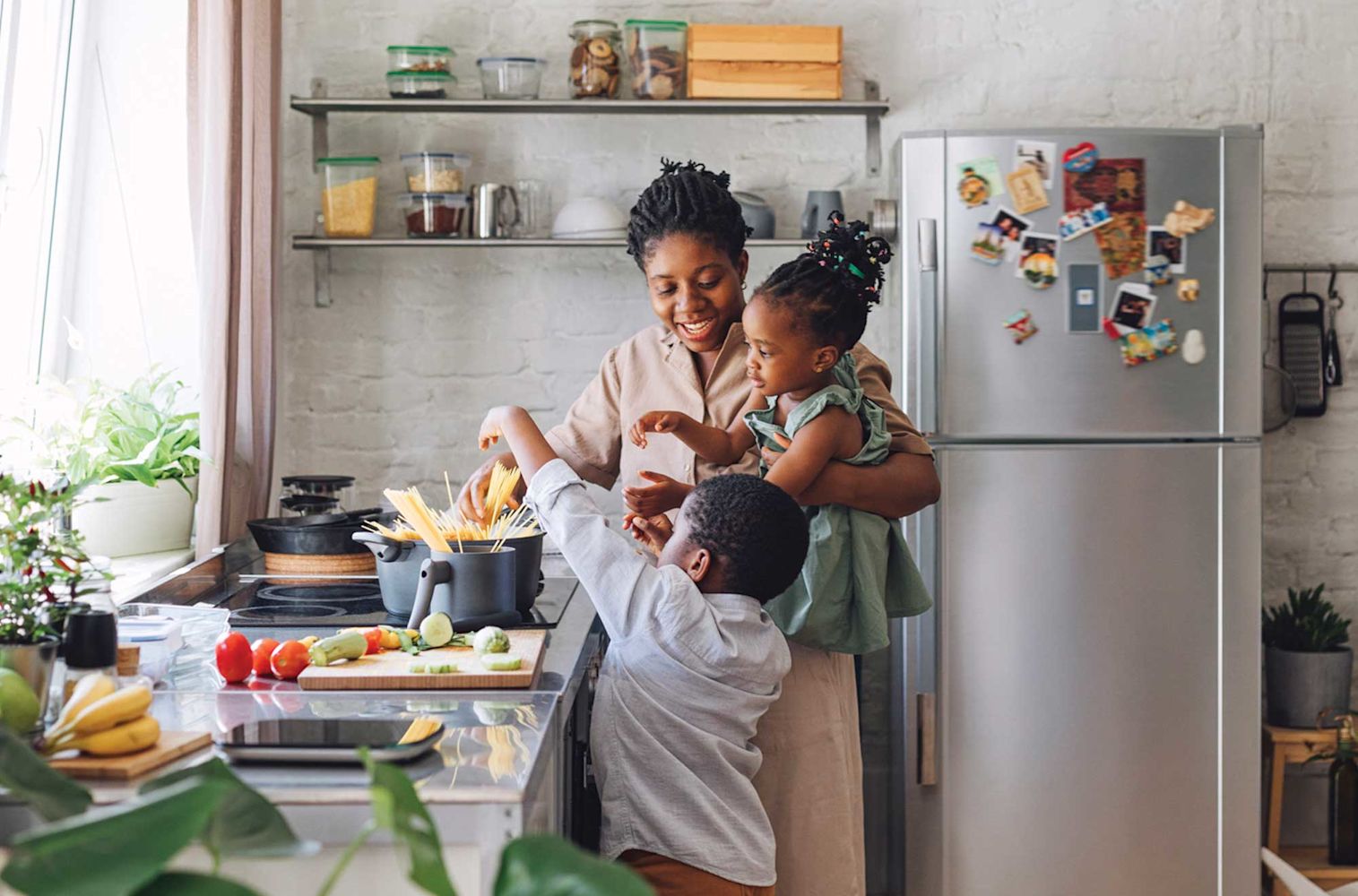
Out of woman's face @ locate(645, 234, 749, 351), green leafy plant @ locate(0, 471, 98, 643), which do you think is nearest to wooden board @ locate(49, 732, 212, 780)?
green leafy plant @ locate(0, 471, 98, 643)

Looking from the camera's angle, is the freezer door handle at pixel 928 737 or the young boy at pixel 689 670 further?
the freezer door handle at pixel 928 737

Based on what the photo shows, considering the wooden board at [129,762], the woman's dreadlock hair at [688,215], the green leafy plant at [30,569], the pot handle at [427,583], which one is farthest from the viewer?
the woman's dreadlock hair at [688,215]

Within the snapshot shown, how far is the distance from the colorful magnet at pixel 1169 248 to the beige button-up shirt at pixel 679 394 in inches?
41.0

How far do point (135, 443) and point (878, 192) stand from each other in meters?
1.84

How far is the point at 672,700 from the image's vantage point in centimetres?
166

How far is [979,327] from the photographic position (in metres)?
2.95

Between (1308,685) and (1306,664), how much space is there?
0.16 feet

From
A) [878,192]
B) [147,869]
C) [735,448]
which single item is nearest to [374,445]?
[878,192]

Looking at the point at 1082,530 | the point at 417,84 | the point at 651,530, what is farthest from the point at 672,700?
the point at 417,84

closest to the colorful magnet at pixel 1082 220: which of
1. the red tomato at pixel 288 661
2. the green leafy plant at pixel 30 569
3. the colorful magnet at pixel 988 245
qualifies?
the colorful magnet at pixel 988 245

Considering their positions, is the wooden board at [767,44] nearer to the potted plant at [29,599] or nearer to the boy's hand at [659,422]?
the boy's hand at [659,422]

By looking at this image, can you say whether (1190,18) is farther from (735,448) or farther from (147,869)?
(147,869)

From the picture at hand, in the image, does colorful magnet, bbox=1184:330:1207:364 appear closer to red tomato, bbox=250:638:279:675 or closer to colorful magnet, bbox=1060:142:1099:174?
colorful magnet, bbox=1060:142:1099:174

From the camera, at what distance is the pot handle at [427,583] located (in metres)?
1.78
